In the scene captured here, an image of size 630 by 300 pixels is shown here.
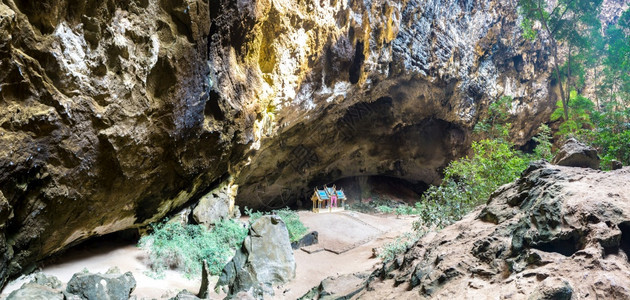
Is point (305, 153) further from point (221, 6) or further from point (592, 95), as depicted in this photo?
point (592, 95)

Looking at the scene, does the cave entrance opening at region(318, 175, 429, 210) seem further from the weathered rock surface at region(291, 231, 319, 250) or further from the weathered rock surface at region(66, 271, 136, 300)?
the weathered rock surface at region(66, 271, 136, 300)

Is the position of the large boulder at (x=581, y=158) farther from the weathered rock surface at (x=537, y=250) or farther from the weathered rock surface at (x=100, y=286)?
the weathered rock surface at (x=100, y=286)

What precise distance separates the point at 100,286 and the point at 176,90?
3.47 metres

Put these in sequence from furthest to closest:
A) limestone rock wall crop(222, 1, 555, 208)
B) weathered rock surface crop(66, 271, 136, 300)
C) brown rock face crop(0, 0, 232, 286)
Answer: limestone rock wall crop(222, 1, 555, 208) < weathered rock surface crop(66, 271, 136, 300) < brown rock face crop(0, 0, 232, 286)

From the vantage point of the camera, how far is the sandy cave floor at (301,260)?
6530 millimetres

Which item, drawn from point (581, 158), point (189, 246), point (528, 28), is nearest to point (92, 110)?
point (189, 246)

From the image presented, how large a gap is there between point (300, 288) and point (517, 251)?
5273 mm

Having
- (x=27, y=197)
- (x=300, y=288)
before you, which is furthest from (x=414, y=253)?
(x=27, y=197)

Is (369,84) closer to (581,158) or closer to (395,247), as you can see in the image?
(395,247)

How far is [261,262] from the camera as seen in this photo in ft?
25.6

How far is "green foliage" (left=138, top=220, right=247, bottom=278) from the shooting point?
7664 millimetres

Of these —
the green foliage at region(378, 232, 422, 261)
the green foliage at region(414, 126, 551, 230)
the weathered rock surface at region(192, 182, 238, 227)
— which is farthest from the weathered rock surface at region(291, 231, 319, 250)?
the green foliage at region(414, 126, 551, 230)

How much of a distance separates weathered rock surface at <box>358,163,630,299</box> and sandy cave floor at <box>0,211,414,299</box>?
378 centimetres

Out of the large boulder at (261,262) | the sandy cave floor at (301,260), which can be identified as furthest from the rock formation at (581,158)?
the large boulder at (261,262)
